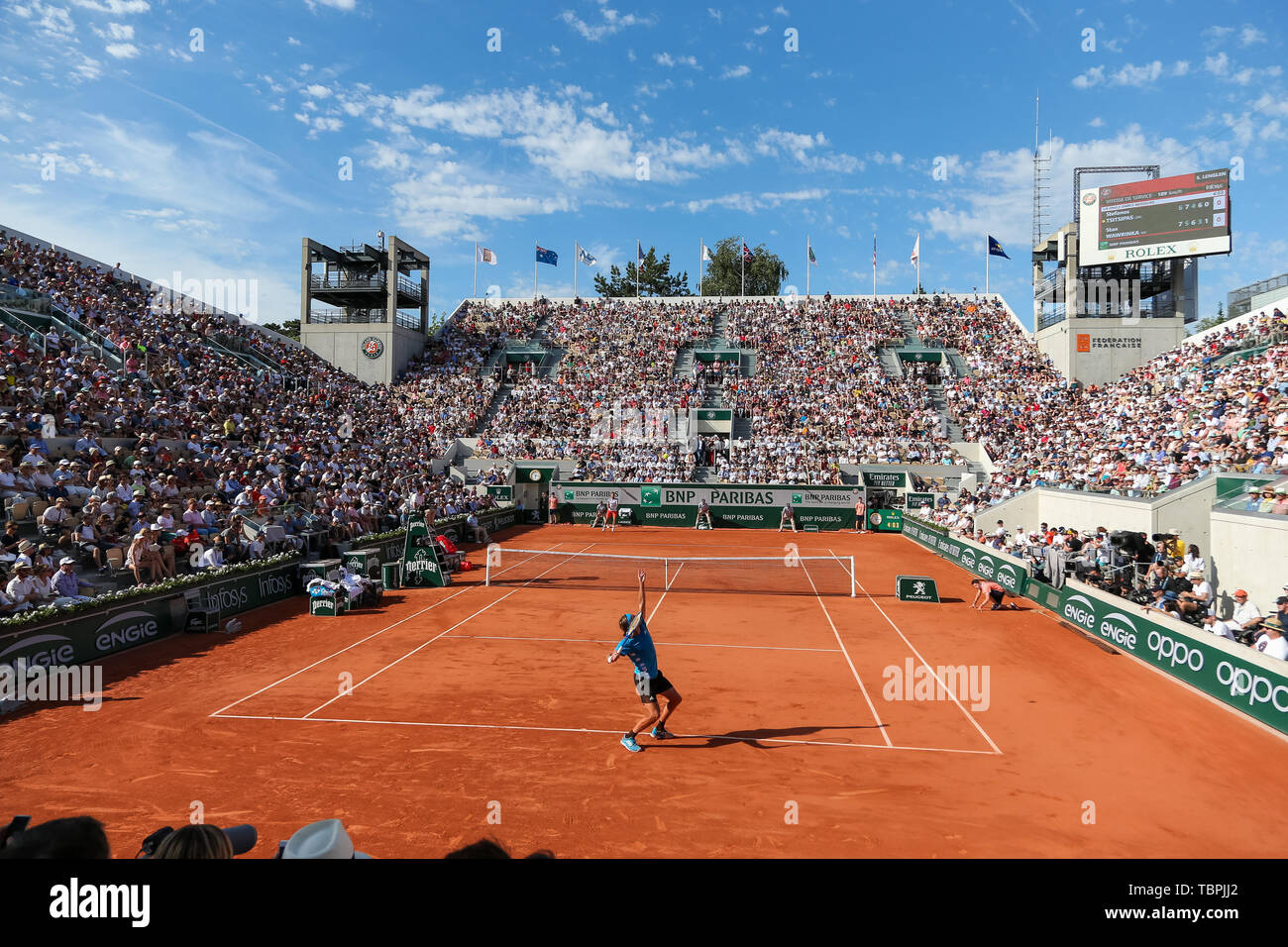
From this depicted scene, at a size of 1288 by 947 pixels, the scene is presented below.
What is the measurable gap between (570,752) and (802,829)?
3268 mm

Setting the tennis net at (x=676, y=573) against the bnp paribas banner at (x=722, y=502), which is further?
the bnp paribas banner at (x=722, y=502)

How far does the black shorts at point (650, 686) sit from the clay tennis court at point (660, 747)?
70 centimetres

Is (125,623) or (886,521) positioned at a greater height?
(886,521)

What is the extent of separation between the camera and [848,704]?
1137cm

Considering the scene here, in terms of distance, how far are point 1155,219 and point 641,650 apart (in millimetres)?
46840

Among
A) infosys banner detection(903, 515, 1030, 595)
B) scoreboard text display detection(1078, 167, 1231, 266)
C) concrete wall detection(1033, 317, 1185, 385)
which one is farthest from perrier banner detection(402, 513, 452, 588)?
scoreboard text display detection(1078, 167, 1231, 266)

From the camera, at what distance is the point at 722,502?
127ft

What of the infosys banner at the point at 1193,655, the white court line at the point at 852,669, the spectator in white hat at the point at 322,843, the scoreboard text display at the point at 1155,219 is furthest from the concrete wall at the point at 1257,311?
the spectator in white hat at the point at 322,843

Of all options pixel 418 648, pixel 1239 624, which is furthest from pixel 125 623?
pixel 1239 624

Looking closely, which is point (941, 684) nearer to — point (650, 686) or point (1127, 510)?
point (650, 686)

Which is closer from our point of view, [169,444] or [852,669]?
[852,669]

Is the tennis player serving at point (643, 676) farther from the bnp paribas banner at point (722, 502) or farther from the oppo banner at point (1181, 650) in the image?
the bnp paribas banner at point (722, 502)

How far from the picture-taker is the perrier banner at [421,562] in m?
21.3

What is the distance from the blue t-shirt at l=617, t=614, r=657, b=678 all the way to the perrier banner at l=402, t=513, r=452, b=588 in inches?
511
